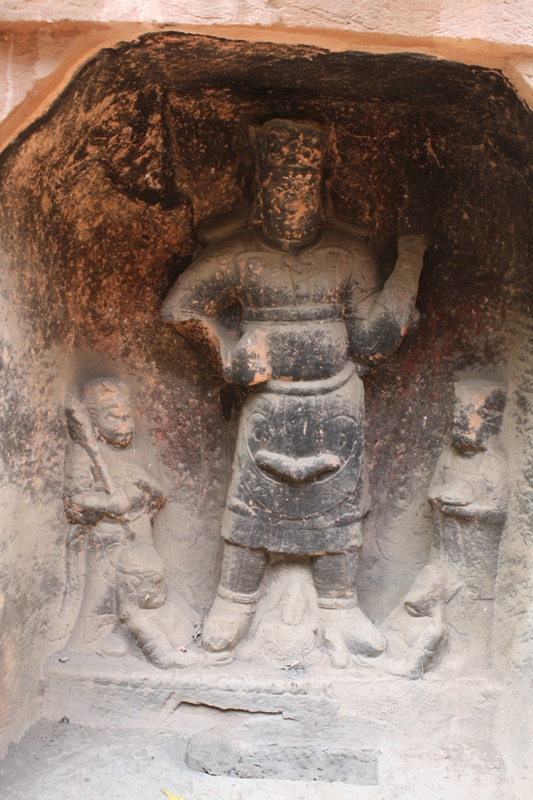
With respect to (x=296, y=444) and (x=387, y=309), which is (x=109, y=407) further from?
(x=387, y=309)

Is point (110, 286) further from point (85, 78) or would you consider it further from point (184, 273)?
point (85, 78)

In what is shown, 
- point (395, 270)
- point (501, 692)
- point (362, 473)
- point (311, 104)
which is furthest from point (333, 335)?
point (501, 692)

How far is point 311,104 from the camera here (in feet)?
9.96

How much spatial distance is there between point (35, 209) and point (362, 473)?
58.2 inches

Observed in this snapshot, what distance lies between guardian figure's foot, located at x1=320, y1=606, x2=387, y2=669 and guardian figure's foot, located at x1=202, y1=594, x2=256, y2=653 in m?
0.29

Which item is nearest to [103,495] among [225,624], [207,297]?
[225,624]

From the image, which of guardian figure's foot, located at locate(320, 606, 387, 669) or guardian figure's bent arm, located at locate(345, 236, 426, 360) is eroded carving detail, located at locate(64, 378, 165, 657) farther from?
guardian figure's bent arm, located at locate(345, 236, 426, 360)

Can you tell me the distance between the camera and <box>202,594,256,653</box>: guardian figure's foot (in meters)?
3.21

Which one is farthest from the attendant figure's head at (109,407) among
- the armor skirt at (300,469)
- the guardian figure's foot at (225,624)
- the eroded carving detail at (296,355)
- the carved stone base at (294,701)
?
the carved stone base at (294,701)

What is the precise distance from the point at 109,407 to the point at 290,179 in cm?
106

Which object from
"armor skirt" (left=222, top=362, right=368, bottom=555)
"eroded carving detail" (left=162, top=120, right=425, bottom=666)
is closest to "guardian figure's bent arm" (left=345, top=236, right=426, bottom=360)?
"eroded carving detail" (left=162, top=120, right=425, bottom=666)

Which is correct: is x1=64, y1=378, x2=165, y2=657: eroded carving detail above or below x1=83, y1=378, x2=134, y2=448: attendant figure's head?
below

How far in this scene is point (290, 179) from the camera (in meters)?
2.94

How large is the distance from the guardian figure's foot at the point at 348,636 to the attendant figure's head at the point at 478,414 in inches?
30.1
